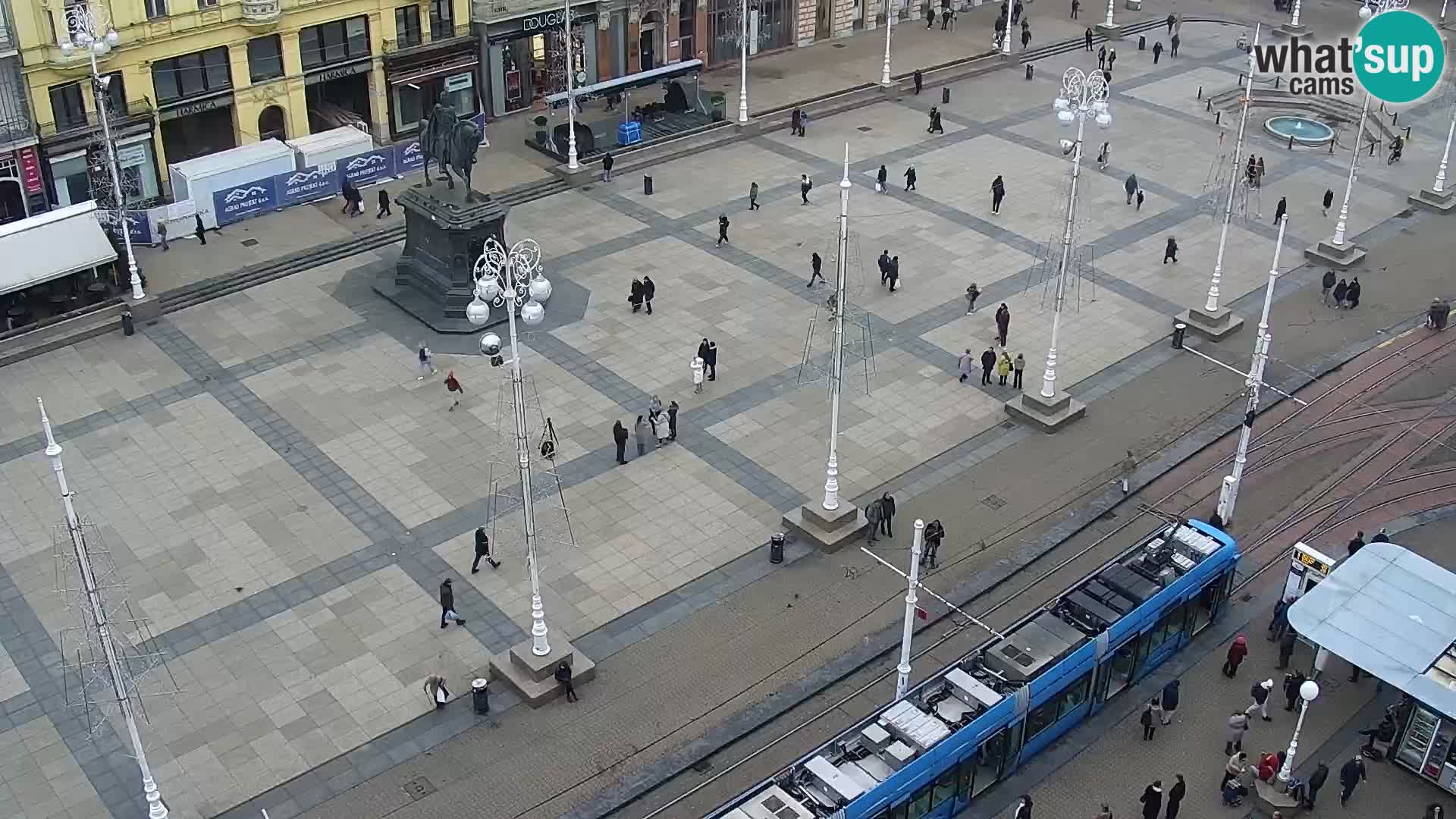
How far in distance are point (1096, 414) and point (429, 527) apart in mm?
20159

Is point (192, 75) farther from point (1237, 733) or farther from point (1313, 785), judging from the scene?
point (1313, 785)

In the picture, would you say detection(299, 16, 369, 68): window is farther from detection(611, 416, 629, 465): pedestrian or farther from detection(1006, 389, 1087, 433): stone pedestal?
detection(1006, 389, 1087, 433): stone pedestal

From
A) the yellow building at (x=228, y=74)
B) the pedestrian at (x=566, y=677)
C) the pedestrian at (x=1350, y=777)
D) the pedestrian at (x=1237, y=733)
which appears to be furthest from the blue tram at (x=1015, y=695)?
the yellow building at (x=228, y=74)

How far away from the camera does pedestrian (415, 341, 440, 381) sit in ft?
149

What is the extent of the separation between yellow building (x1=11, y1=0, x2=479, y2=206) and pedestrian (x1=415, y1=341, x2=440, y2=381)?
16.0 metres

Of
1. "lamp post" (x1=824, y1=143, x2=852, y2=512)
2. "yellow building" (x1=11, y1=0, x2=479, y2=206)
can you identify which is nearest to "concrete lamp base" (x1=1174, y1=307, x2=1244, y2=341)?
"lamp post" (x1=824, y1=143, x2=852, y2=512)

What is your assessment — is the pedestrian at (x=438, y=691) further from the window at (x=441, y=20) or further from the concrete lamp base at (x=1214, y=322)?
the window at (x=441, y=20)

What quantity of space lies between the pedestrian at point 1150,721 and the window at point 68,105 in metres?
42.0

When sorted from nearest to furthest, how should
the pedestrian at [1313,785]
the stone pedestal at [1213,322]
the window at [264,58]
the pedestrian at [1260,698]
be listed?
the pedestrian at [1313,785] < the pedestrian at [1260,698] < the stone pedestal at [1213,322] < the window at [264,58]

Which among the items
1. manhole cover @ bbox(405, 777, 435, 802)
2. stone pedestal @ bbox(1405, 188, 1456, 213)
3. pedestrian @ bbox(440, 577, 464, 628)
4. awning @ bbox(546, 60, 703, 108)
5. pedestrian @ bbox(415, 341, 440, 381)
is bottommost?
manhole cover @ bbox(405, 777, 435, 802)

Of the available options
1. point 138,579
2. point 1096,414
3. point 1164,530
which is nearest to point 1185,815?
point 1164,530

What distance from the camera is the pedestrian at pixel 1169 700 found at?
106 feet

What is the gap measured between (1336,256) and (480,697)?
37.6 metres

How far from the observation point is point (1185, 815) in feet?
101
